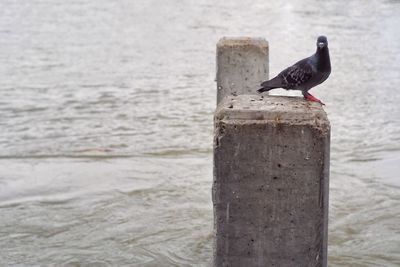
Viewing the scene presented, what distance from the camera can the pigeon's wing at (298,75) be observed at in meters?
4.82

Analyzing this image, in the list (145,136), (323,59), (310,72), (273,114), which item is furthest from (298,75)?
(145,136)

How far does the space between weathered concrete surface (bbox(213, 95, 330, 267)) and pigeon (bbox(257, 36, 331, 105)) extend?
2.73ft

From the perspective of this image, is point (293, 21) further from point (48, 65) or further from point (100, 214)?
point (100, 214)

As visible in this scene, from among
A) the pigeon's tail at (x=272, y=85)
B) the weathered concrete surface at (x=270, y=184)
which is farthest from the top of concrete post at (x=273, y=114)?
the pigeon's tail at (x=272, y=85)

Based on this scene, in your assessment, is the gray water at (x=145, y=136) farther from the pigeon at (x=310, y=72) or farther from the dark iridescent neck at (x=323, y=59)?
the dark iridescent neck at (x=323, y=59)

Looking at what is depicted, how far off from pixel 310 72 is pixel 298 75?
99mm

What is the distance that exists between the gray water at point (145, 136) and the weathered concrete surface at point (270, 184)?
2226 mm

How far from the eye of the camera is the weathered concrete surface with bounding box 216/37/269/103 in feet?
23.4

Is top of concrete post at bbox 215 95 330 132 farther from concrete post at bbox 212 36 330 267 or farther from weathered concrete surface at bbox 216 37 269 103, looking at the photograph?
weathered concrete surface at bbox 216 37 269 103

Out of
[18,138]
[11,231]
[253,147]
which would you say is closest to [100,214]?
[11,231]

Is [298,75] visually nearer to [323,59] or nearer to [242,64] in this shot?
[323,59]

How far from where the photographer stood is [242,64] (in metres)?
7.14

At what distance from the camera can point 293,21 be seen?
19250 millimetres

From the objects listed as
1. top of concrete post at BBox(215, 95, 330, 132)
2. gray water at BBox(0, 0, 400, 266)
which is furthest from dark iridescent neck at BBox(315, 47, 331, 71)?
gray water at BBox(0, 0, 400, 266)
